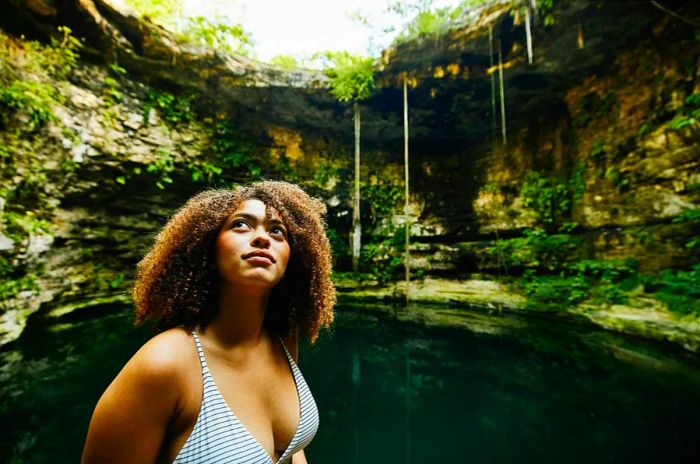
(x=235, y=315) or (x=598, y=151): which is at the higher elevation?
(x=598, y=151)

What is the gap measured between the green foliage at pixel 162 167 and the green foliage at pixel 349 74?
4.92m

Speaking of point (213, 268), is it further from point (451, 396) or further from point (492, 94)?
point (492, 94)

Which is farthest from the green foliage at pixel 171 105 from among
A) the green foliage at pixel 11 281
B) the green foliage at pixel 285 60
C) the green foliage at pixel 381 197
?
the green foliage at pixel 381 197

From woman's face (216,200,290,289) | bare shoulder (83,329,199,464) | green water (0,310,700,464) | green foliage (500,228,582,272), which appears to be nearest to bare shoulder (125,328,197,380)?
bare shoulder (83,329,199,464)

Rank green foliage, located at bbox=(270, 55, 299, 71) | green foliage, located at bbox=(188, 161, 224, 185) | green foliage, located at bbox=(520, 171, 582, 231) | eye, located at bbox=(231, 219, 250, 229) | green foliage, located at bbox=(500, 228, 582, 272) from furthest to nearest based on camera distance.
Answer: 1. green foliage, located at bbox=(270, 55, 299, 71)
2. green foliage, located at bbox=(520, 171, 582, 231)
3. green foliage, located at bbox=(188, 161, 224, 185)
4. green foliage, located at bbox=(500, 228, 582, 272)
5. eye, located at bbox=(231, 219, 250, 229)

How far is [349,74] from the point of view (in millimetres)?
9375

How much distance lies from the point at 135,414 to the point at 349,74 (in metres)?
9.99

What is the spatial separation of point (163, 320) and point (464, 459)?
2.65 metres

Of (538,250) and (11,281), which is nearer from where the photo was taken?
(11,281)

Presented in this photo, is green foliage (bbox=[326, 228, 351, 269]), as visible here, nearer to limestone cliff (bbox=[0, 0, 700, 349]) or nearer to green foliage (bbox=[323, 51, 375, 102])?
limestone cliff (bbox=[0, 0, 700, 349])

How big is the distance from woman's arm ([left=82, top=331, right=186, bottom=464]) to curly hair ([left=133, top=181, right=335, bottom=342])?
238 mm

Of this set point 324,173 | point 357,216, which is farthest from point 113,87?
point 357,216

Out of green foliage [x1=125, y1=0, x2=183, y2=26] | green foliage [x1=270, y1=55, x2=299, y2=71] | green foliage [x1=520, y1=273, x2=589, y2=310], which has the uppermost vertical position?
green foliage [x1=270, y1=55, x2=299, y2=71]

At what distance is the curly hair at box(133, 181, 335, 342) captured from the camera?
110cm
